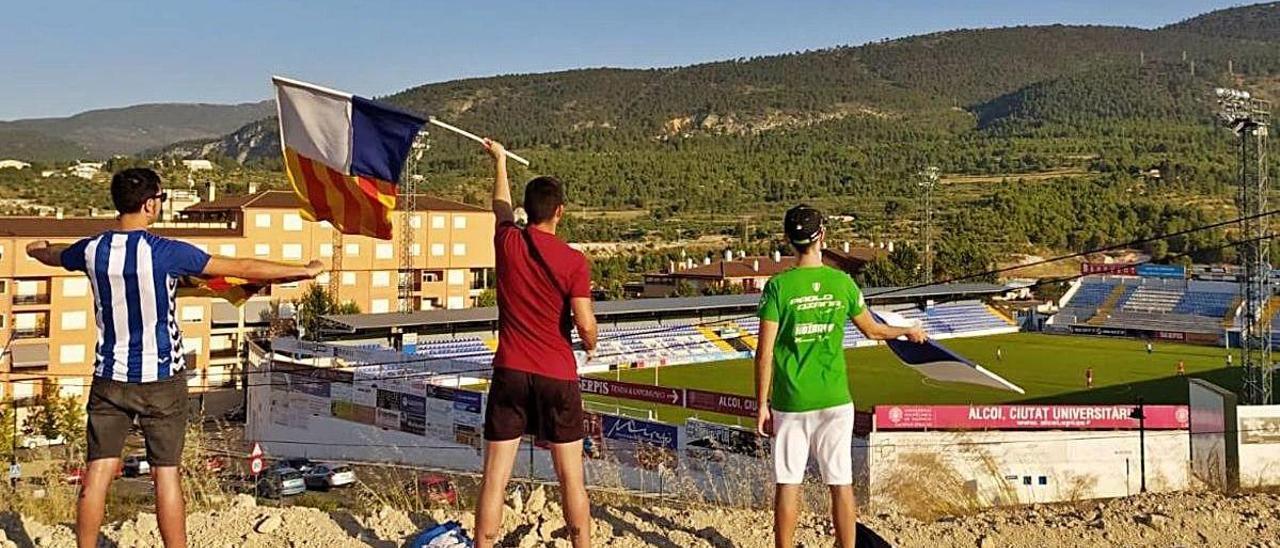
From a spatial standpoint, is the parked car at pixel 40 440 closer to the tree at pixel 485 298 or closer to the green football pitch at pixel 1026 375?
the green football pitch at pixel 1026 375

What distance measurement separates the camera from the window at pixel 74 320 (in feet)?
144

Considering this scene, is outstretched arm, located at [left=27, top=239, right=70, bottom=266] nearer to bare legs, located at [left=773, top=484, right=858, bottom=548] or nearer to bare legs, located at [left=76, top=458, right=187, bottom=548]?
bare legs, located at [left=76, top=458, right=187, bottom=548]

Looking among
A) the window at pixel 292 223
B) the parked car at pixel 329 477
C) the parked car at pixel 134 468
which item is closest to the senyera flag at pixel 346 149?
the parked car at pixel 134 468

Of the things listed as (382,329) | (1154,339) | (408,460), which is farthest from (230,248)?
(1154,339)

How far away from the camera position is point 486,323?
46094 mm

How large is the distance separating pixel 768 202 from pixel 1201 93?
107 m

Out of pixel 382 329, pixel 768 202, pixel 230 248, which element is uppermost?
pixel 768 202

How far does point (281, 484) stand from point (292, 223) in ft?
120

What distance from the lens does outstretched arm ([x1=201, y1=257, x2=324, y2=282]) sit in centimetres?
425

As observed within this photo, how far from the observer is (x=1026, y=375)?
150 feet

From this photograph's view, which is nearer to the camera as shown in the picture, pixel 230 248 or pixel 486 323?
pixel 486 323

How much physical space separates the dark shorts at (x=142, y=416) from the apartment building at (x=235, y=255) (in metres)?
31.1

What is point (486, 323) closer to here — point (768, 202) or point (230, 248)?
point (230, 248)

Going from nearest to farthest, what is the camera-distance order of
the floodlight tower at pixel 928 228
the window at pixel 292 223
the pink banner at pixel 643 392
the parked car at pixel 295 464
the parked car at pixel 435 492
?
the parked car at pixel 435 492, the parked car at pixel 295 464, the pink banner at pixel 643 392, the window at pixel 292 223, the floodlight tower at pixel 928 228
